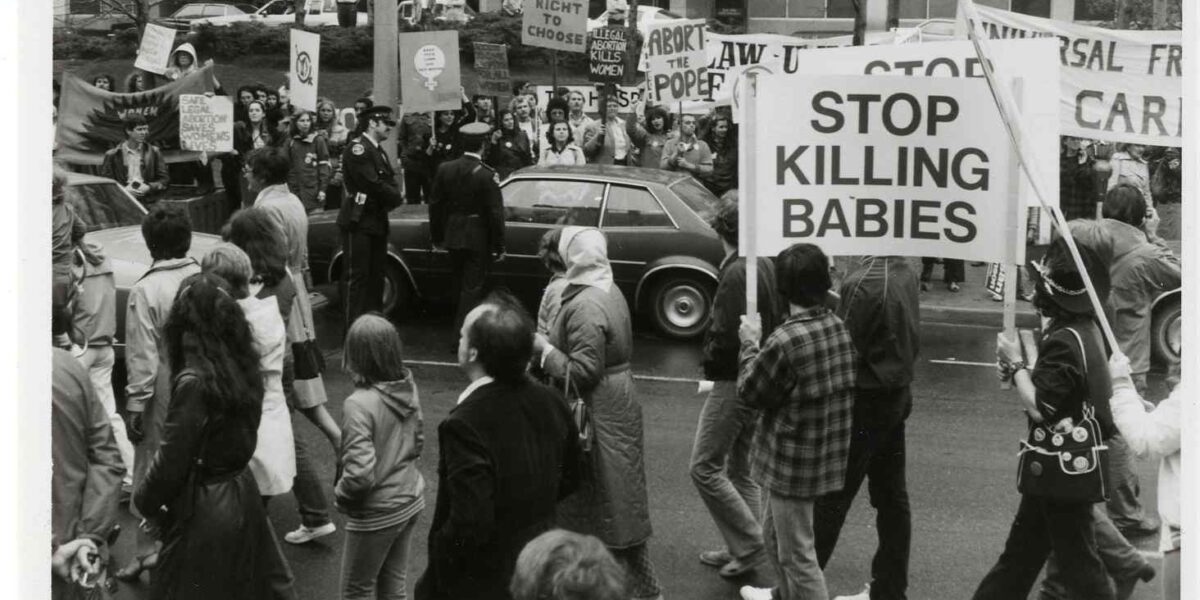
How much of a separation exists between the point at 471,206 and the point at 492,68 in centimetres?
775

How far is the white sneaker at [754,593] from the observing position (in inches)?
257

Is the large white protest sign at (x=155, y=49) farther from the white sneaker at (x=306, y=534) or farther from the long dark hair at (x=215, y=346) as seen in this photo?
the long dark hair at (x=215, y=346)

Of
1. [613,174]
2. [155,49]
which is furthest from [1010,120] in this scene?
[155,49]

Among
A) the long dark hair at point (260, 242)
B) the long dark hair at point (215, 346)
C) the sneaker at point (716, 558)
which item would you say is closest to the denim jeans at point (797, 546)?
the sneaker at point (716, 558)

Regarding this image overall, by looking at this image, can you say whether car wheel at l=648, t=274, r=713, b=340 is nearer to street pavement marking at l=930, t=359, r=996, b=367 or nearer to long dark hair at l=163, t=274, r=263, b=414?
street pavement marking at l=930, t=359, r=996, b=367

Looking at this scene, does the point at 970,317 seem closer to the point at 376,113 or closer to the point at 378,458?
the point at 376,113

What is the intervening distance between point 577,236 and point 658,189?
6.88 meters

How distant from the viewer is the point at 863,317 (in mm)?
6148

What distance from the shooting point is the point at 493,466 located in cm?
446

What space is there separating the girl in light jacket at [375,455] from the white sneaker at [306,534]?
1570 millimetres

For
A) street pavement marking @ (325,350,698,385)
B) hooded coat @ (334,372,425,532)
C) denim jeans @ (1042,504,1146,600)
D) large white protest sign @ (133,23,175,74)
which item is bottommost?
denim jeans @ (1042,504,1146,600)

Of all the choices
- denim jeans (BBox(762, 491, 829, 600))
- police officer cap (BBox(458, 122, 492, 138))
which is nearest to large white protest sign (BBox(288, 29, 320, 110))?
police officer cap (BBox(458, 122, 492, 138))

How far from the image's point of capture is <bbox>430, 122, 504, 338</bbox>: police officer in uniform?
38.8 feet

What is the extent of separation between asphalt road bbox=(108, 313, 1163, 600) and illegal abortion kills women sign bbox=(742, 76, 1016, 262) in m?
1.80
